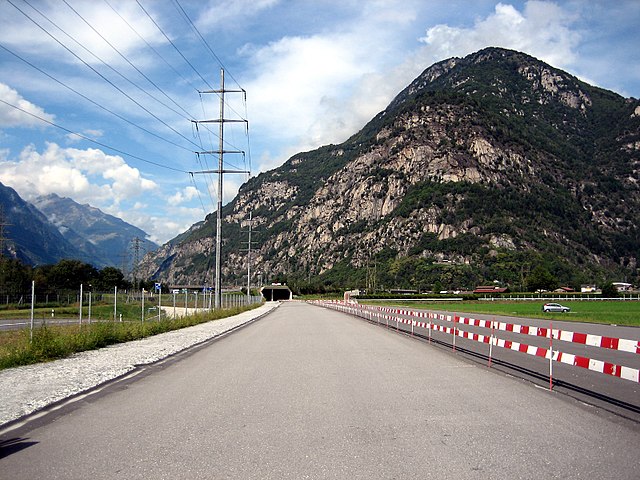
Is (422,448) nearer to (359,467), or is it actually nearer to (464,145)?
(359,467)

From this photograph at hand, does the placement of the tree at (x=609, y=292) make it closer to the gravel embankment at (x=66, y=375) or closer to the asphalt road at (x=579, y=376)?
the asphalt road at (x=579, y=376)

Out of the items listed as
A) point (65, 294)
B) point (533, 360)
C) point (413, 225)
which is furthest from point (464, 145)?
point (533, 360)

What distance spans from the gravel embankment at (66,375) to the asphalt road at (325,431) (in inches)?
21.9

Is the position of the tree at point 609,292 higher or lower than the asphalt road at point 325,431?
lower

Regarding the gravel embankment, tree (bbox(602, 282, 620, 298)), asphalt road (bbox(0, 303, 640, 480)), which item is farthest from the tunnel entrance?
asphalt road (bbox(0, 303, 640, 480))

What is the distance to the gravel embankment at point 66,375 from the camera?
30.0 ft

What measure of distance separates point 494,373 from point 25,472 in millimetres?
9259

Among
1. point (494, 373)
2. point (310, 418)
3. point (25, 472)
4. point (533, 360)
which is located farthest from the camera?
point (533, 360)

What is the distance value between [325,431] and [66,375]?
7.30m

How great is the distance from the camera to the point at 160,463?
588 cm

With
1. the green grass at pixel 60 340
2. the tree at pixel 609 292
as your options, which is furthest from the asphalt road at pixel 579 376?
the tree at pixel 609 292

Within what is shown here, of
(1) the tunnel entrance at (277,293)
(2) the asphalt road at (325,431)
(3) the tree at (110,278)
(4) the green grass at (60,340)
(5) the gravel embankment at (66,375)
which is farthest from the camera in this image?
(1) the tunnel entrance at (277,293)

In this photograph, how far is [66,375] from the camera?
40.2ft

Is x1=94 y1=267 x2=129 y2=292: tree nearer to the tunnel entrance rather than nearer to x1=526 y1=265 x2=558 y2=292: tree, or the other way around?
the tunnel entrance
